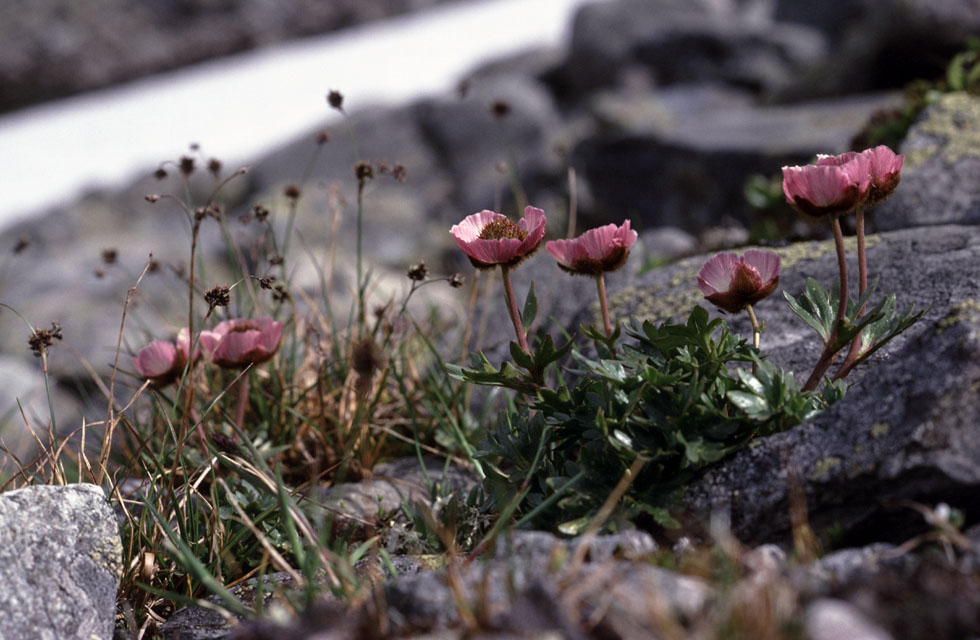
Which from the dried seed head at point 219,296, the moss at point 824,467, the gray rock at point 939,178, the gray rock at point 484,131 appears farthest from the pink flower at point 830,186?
the gray rock at point 484,131

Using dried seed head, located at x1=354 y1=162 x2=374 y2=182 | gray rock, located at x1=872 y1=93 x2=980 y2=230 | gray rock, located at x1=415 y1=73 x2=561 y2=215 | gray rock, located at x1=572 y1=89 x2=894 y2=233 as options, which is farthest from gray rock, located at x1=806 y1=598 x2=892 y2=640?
gray rock, located at x1=415 y1=73 x2=561 y2=215

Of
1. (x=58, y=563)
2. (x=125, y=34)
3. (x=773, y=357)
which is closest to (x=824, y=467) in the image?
(x=773, y=357)

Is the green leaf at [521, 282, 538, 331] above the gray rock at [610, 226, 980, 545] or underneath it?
above

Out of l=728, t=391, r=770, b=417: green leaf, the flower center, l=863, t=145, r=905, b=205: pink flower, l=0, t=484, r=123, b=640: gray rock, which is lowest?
l=0, t=484, r=123, b=640: gray rock

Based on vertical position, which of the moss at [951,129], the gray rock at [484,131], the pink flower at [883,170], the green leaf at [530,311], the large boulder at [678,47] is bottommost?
the gray rock at [484,131]

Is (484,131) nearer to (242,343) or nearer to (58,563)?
(242,343)

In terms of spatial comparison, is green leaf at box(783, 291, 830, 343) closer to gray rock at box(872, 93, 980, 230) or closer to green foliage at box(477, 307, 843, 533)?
green foliage at box(477, 307, 843, 533)

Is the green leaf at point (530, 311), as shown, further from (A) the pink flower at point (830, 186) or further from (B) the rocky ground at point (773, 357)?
(A) the pink flower at point (830, 186)
